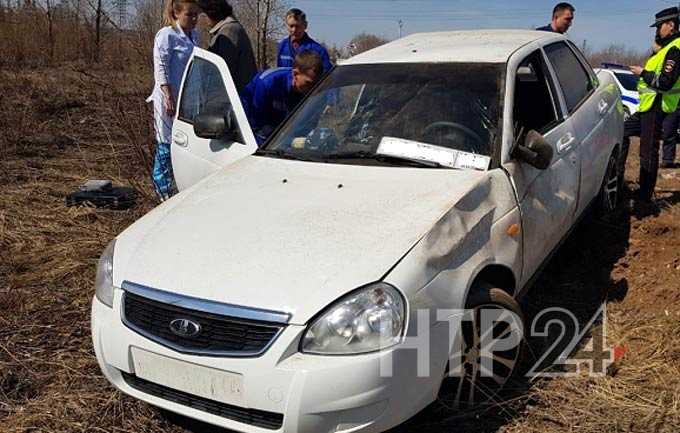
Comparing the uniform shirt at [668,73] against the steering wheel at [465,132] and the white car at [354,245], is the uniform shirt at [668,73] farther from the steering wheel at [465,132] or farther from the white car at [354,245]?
the steering wheel at [465,132]

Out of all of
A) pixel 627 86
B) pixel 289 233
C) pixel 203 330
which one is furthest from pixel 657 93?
pixel 627 86

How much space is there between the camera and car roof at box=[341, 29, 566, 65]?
362cm

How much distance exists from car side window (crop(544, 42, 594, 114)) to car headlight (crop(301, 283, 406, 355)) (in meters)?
2.43

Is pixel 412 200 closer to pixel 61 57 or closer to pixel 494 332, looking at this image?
pixel 494 332

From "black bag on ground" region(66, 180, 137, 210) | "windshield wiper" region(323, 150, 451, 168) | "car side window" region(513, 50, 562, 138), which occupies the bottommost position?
"black bag on ground" region(66, 180, 137, 210)

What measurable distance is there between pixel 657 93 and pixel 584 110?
189cm

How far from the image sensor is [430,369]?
234 cm

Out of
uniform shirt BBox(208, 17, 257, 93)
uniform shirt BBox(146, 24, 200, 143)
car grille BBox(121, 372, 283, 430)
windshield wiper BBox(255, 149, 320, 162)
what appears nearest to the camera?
car grille BBox(121, 372, 283, 430)

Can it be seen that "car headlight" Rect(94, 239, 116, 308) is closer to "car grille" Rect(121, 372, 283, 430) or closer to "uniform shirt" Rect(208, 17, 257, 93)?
"car grille" Rect(121, 372, 283, 430)

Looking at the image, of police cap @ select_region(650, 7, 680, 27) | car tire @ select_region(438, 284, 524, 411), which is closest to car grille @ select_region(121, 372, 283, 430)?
car tire @ select_region(438, 284, 524, 411)

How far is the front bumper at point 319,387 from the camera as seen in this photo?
7.03 ft

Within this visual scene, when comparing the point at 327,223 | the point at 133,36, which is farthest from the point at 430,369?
the point at 133,36

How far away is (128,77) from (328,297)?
8.18 meters

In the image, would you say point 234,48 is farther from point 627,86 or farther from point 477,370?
point 627,86
